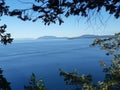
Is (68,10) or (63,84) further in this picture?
(63,84)

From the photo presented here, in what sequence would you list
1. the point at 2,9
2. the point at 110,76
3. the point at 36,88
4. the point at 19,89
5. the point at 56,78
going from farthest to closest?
the point at 56,78 < the point at 19,89 < the point at 36,88 < the point at 110,76 < the point at 2,9

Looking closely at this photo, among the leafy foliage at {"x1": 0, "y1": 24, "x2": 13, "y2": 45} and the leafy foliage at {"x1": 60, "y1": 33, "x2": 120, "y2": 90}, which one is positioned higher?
the leafy foliage at {"x1": 0, "y1": 24, "x2": 13, "y2": 45}

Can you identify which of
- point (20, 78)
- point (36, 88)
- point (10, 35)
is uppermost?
point (10, 35)

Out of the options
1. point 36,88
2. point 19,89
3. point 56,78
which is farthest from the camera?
point 56,78

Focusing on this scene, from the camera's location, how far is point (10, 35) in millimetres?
8641

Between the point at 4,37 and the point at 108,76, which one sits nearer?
the point at 4,37

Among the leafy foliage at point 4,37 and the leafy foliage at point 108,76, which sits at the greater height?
the leafy foliage at point 4,37

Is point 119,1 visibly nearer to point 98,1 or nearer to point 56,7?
point 98,1

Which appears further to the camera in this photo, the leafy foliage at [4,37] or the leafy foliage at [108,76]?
the leafy foliage at [108,76]

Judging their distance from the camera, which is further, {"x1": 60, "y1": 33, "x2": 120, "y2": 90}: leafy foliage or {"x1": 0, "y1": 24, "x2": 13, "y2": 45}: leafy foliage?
{"x1": 60, "y1": 33, "x2": 120, "y2": 90}: leafy foliage

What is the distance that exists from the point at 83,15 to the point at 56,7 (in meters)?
0.61

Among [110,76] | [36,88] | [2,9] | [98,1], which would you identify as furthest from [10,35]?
→ [36,88]

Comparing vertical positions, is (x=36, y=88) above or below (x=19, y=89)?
above

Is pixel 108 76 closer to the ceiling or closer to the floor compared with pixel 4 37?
closer to the floor
